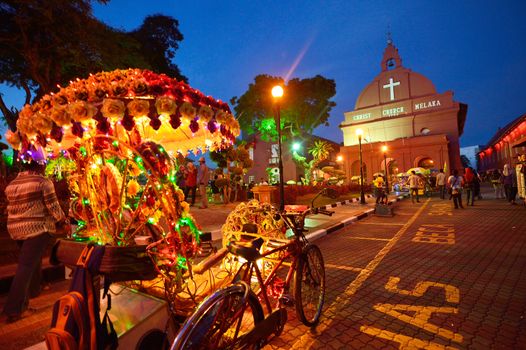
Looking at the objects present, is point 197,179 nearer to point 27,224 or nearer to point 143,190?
point 27,224

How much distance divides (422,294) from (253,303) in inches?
107

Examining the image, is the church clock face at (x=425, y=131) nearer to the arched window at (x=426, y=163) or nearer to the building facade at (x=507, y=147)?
the arched window at (x=426, y=163)

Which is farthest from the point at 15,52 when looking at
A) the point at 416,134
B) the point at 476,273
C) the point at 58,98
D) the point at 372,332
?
the point at 416,134

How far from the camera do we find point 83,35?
42.8 feet

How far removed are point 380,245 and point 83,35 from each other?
15.0 m

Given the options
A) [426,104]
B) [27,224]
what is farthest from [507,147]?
[27,224]

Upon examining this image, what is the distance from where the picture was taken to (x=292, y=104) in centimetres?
3434

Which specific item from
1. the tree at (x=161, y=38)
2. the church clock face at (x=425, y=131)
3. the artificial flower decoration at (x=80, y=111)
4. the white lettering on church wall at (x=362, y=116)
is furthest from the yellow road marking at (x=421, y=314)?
the white lettering on church wall at (x=362, y=116)

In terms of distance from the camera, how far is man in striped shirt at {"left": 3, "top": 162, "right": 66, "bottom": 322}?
3.49 m

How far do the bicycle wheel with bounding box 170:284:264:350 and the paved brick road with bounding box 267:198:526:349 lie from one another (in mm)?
812

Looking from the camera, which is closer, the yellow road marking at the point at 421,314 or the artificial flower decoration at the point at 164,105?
the artificial flower decoration at the point at 164,105

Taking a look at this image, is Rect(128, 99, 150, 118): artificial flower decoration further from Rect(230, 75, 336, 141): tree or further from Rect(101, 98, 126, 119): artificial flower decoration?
Rect(230, 75, 336, 141): tree

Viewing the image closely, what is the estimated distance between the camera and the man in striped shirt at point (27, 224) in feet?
11.4

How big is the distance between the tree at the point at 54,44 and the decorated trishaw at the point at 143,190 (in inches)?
491
